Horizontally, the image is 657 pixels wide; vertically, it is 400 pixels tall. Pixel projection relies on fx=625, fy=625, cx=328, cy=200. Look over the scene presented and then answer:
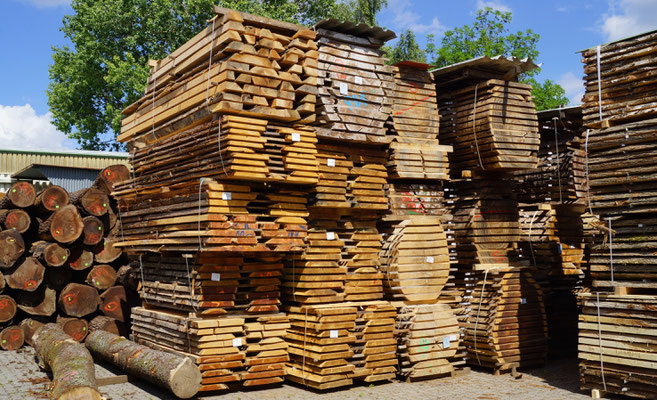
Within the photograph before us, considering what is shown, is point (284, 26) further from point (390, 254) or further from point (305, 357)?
point (305, 357)

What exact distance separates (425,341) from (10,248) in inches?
360

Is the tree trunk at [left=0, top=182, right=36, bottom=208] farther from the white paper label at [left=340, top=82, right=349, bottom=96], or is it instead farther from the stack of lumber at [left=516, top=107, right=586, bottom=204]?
the stack of lumber at [left=516, top=107, right=586, bottom=204]

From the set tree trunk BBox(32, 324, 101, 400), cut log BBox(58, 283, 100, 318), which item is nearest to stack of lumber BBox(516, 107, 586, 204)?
tree trunk BBox(32, 324, 101, 400)

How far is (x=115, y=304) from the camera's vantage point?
14484 millimetres

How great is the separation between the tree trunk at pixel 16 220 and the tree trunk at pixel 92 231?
51.0 inches

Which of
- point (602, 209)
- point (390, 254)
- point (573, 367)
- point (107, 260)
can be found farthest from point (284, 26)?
point (573, 367)

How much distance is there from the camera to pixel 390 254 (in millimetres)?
11938

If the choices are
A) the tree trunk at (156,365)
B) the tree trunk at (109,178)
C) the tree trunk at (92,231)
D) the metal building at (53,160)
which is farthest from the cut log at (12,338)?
the metal building at (53,160)

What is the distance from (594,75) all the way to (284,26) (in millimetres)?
5484

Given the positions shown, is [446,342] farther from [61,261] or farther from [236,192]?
[61,261]

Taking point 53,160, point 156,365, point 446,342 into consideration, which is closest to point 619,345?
point 446,342

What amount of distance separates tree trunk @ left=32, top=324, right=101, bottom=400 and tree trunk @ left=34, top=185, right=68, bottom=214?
8.71ft

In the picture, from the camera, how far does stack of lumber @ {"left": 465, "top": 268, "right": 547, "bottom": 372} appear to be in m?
12.5

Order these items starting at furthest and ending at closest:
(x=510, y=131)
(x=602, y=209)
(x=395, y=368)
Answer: (x=510, y=131) → (x=395, y=368) → (x=602, y=209)
